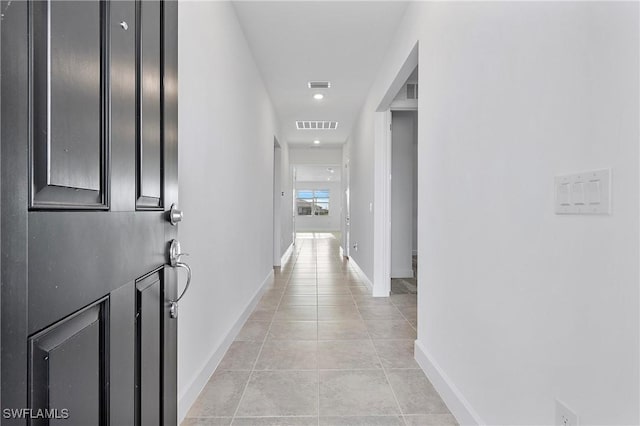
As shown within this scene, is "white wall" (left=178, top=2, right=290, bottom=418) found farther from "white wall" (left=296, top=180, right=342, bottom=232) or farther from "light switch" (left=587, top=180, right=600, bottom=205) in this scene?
"white wall" (left=296, top=180, right=342, bottom=232)

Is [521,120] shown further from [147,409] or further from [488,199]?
[147,409]

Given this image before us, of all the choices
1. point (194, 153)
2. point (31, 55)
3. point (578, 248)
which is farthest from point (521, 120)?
point (194, 153)

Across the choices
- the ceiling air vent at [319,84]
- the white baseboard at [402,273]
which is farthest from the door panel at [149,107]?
the white baseboard at [402,273]

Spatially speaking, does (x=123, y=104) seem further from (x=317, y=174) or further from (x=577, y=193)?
(x=317, y=174)

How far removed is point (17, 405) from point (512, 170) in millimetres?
1409

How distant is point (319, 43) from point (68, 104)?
3.01m

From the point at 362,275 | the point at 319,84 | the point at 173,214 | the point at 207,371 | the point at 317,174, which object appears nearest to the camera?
the point at 173,214

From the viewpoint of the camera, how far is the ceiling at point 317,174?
14164 mm

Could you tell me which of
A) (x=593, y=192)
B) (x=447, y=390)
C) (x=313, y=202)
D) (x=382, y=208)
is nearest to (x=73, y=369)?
(x=593, y=192)

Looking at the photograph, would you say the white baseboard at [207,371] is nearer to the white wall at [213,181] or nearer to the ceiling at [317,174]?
the white wall at [213,181]

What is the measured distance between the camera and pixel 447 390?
5.99 feet

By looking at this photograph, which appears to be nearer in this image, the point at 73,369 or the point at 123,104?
the point at 73,369

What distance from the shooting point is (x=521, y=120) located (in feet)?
3.88

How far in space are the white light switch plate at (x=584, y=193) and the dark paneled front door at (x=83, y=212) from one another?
1145 mm
